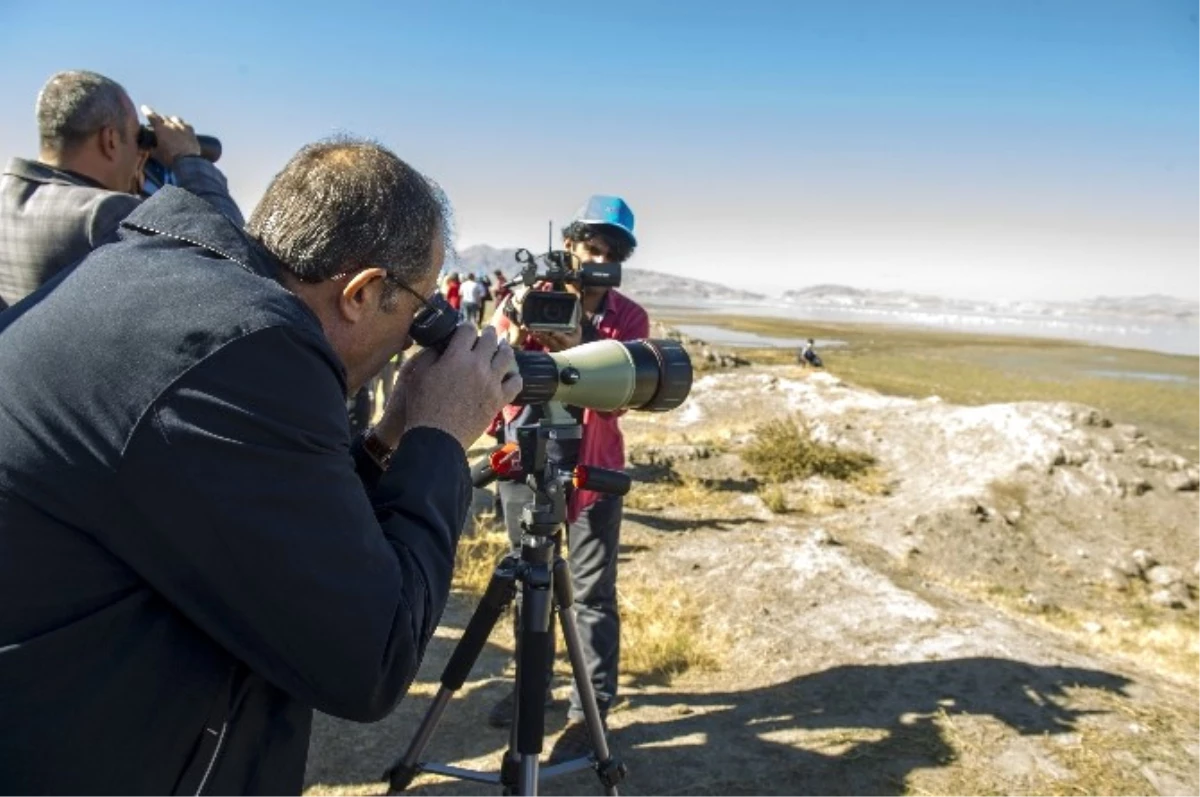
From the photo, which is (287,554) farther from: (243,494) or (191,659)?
(191,659)

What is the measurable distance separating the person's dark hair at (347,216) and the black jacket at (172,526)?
130 mm

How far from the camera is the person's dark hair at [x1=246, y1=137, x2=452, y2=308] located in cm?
141

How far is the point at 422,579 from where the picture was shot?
1347 millimetres

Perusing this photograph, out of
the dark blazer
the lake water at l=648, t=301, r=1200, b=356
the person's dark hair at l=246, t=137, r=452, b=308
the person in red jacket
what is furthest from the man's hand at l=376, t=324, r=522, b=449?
the lake water at l=648, t=301, r=1200, b=356

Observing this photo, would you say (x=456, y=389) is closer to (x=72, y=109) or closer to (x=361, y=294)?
(x=361, y=294)

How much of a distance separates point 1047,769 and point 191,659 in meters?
3.51

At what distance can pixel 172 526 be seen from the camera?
44.3 inches

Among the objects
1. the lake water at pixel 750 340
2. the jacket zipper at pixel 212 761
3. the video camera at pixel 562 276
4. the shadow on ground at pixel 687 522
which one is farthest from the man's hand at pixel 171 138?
the lake water at pixel 750 340

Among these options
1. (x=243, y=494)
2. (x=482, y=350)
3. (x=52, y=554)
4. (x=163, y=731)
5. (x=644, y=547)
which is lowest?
(x=644, y=547)

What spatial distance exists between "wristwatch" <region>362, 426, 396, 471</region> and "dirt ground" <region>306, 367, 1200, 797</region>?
223 centimetres

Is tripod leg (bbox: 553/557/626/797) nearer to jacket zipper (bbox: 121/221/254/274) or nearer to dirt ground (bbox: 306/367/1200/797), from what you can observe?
dirt ground (bbox: 306/367/1200/797)

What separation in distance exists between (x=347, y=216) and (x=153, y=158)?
2.41 meters

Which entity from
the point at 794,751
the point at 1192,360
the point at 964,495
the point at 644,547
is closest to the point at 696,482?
the point at 644,547

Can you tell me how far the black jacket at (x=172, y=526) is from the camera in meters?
1.12
